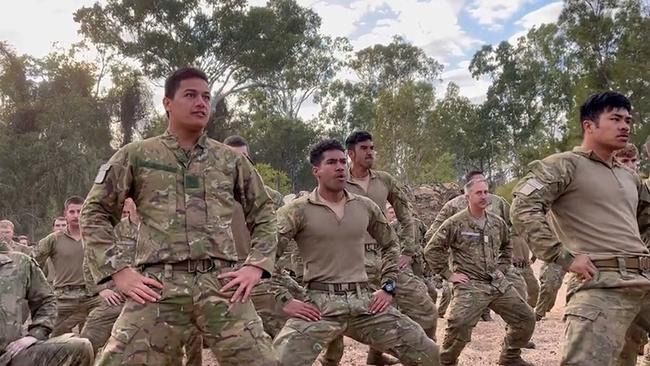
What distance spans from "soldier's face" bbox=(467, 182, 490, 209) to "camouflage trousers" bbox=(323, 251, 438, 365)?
3.74 ft

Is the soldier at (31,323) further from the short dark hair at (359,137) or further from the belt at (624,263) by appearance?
the belt at (624,263)

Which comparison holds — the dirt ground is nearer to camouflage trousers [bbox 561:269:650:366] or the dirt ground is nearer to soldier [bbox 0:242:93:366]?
soldier [bbox 0:242:93:366]

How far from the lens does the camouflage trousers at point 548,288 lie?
10.9m

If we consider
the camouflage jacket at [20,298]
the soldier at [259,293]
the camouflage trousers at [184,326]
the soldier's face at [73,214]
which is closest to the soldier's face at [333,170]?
the soldier at [259,293]

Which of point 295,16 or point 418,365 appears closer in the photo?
point 418,365

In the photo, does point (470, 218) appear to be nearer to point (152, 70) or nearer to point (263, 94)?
point (152, 70)

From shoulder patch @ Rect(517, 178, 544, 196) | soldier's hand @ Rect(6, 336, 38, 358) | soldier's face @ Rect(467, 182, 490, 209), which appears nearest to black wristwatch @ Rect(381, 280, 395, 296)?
shoulder patch @ Rect(517, 178, 544, 196)

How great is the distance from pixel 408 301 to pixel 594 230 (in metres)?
2.95

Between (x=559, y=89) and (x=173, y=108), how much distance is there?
139 ft

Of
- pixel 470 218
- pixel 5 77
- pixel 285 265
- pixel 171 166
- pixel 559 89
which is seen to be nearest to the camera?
pixel 171 166

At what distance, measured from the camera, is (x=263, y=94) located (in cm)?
3972

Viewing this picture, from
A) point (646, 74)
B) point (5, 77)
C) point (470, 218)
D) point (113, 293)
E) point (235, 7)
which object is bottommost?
point (113, 293)

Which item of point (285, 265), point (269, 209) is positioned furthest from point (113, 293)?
point (269, 209)

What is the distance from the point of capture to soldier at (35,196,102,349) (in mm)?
8664
